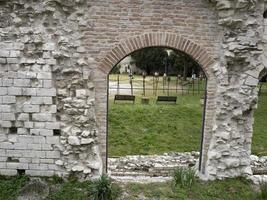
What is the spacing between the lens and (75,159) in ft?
23.9

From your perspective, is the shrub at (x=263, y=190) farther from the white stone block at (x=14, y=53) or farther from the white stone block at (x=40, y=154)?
the white stone block at (x=14, y=53)

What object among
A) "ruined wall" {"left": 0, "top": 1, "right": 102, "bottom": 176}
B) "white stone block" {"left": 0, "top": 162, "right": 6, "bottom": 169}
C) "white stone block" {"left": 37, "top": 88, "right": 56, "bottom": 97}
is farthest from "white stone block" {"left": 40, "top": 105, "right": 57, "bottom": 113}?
"white stone block" {"left": 0, "top": 162, "right": 6, "bottom": 169}

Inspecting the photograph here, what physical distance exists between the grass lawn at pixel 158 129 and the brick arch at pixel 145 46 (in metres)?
3.66

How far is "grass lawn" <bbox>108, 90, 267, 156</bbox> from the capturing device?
11.3m

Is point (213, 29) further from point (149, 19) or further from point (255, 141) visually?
point (255, 141)

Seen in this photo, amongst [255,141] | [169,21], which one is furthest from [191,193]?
[255,141]

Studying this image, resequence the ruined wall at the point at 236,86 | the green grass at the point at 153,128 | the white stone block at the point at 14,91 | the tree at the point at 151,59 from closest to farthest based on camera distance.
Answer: the ruined wall at the point at 236,86
the white stone block at the point at 14,91
the green grass at the point at 153,128
the tree at the point at 151,59

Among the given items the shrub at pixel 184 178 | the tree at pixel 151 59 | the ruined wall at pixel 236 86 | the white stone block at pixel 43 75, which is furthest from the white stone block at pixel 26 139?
the tree at pixel 151 59

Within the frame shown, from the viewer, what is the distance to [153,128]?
12.8 meters

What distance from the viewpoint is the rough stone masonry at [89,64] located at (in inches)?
268

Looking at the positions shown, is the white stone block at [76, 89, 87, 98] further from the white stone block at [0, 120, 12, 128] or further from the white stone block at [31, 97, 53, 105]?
the white stone block at [0, 120, 12, 128]

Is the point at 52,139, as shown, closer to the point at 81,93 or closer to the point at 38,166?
the point at 38,166

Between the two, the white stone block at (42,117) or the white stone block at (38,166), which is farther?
the white stone block at (38,166)

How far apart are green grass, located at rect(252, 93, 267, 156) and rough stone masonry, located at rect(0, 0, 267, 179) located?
461 centimetres
